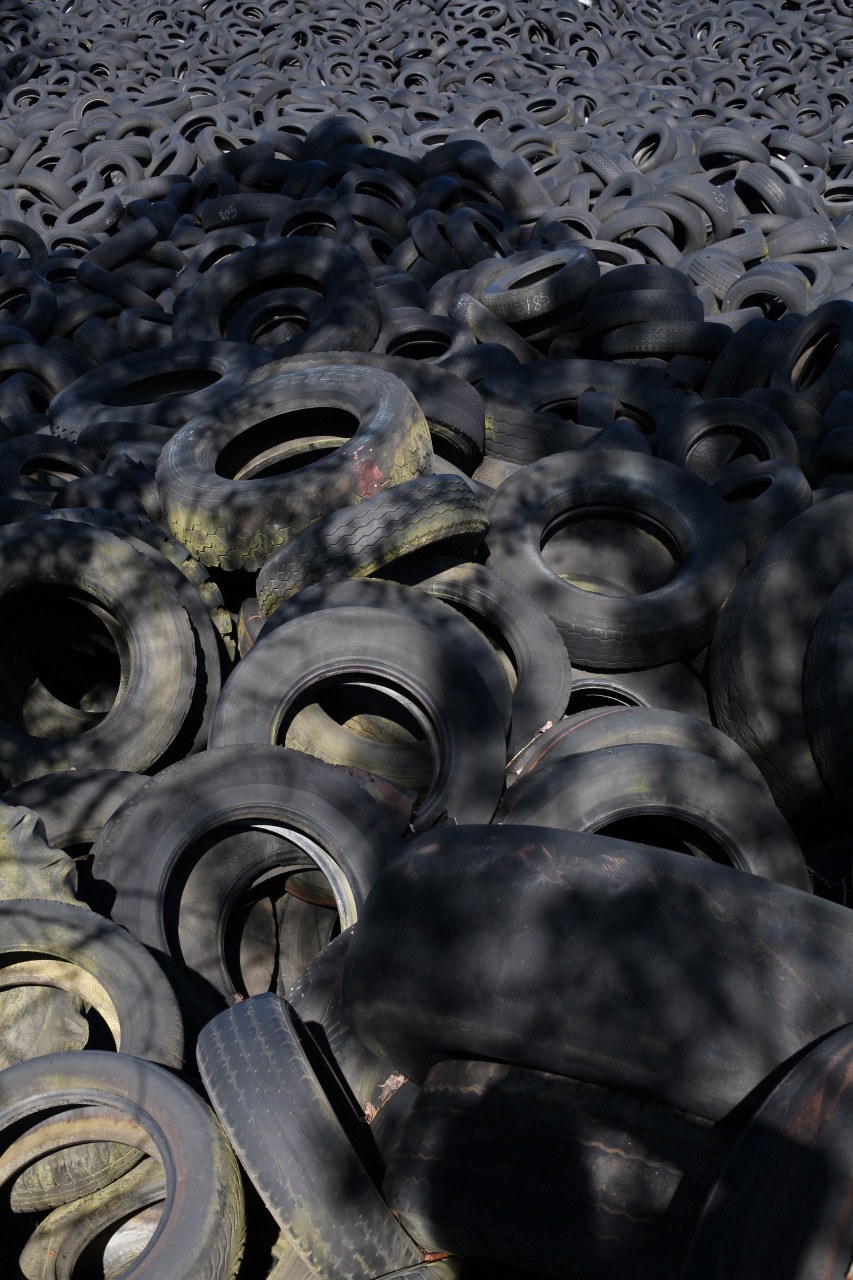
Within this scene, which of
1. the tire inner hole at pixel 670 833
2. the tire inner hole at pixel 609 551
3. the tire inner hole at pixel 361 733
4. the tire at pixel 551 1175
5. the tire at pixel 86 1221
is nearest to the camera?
the tire at pixel 551 1175

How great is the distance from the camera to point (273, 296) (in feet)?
23.0

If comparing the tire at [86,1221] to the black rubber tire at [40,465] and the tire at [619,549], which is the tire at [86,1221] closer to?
the tire at [619,549]

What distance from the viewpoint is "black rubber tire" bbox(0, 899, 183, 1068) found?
247 centimetres

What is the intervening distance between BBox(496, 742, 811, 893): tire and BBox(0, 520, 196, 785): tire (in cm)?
150

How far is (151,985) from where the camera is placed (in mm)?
2512

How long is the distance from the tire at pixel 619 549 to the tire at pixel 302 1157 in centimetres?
244

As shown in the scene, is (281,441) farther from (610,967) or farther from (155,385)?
(610,967)

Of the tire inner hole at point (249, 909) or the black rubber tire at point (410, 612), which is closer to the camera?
the tire inner hole at point (249, 909)

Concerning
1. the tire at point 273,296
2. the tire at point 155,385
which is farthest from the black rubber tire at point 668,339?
the tire at point 155,385

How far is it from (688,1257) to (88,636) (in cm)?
364

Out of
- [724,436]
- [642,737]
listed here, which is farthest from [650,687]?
[724,436]

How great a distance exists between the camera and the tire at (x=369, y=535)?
12.1 feet

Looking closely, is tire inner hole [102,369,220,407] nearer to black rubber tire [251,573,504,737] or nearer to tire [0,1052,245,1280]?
black rubber tire [251,573,504,737]

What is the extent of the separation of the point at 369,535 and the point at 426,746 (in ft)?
3.08
